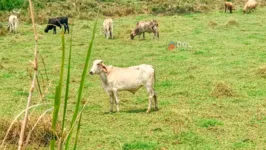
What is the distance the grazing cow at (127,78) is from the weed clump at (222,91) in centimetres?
157

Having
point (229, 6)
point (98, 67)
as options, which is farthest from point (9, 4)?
point (98, 67)

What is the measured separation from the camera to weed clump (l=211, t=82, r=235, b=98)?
32.5ft

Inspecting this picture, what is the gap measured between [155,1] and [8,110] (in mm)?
25093

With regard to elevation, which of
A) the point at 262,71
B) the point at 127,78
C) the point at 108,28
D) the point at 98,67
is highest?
the point at 108,28

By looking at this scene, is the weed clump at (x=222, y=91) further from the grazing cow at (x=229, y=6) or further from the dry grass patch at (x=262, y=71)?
the grazing cow at (x=229, y=6)

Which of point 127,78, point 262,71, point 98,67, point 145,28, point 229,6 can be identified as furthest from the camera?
point 229,6

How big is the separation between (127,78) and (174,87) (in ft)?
8.23

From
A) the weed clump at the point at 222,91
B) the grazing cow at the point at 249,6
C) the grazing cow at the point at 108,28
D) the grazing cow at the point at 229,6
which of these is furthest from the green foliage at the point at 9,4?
the weed clump at the point at 222,91

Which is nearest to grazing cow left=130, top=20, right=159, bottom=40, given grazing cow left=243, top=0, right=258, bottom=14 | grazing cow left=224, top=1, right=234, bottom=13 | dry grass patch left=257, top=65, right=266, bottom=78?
dry grass patch left=257, top=65, right=266, bottom=78

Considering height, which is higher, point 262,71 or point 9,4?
point 9,4

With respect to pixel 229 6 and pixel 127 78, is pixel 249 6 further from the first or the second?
pixel 127 78

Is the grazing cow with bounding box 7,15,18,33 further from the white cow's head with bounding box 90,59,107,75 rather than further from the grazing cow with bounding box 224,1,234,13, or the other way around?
the white cow's head with bounding box 90,59,107,75

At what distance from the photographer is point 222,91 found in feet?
32.6

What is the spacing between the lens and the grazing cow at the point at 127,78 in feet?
29.1
